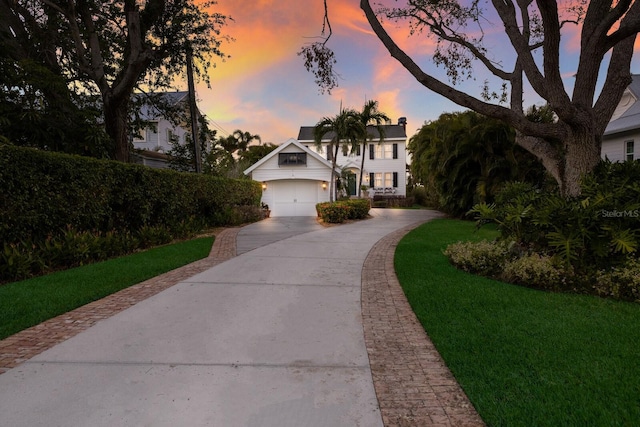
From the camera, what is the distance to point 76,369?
3010mm

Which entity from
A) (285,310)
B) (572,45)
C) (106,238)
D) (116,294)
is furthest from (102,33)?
(572,45)

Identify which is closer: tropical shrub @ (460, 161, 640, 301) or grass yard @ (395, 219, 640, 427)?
grass yard @ (395, 219, 640, 427)

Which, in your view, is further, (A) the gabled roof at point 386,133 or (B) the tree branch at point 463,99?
(A) the gabled roof at point 386,133

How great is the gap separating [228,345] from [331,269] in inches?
141

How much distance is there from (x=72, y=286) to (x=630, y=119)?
18851 millimetres

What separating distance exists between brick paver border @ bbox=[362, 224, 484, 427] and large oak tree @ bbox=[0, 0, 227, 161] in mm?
11271

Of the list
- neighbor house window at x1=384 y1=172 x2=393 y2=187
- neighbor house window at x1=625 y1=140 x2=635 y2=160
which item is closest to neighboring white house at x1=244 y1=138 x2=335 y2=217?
neighbor house window at x1=384 y1=172 x2=393 y2=187

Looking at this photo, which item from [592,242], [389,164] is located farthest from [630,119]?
[389,164]

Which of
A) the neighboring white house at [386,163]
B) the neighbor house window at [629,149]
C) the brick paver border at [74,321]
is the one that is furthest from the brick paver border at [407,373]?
the neighboring white house at [386,163]

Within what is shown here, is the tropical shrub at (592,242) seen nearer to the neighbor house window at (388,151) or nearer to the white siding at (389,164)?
the white siding at (389,164)

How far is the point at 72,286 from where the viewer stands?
214 inches

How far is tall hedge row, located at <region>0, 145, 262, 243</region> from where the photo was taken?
6.12m

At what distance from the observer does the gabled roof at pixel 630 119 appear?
45.1 feet

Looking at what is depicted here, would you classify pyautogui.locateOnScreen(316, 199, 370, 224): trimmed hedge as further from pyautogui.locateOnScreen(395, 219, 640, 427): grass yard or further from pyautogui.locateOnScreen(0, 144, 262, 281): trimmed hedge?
pyautogui.locateOnScreen(395, 219, 640, 427): grass yard
